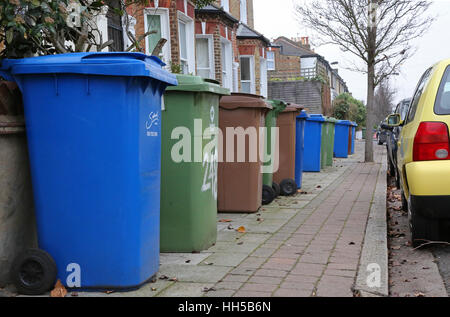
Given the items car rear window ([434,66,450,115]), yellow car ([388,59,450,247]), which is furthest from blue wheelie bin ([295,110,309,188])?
car rear window ([434,66,450,115])

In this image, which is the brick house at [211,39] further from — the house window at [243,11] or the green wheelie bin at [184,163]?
the green wheelie bin at [184,163]

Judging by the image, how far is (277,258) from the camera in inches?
197

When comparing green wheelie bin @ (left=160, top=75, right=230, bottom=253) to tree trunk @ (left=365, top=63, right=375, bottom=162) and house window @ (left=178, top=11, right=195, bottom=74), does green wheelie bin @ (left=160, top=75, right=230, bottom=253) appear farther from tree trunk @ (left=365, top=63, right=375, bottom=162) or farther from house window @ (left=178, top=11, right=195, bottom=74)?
tree trunk @ (left=365, top=63, right=375, bottom=162)

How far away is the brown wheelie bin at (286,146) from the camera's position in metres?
9.81

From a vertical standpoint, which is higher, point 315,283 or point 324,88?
point 324,88

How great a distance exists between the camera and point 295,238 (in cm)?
597

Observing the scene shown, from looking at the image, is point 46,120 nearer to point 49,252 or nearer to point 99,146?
point 99,146

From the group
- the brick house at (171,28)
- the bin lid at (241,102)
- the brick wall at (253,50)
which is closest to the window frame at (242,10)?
the brick wall at (253,50)

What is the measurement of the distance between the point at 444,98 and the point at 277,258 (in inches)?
83.7

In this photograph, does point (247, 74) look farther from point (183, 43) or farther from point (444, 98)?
point (444, 98)

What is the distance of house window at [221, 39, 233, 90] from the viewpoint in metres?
20.1
